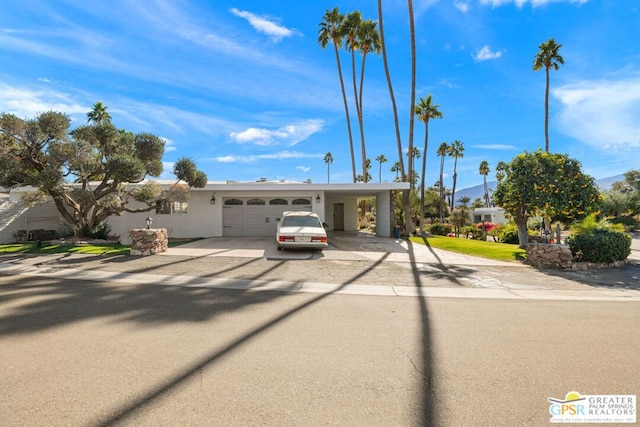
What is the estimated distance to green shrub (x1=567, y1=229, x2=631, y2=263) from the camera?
36.9ft

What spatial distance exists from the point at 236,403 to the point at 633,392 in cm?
361

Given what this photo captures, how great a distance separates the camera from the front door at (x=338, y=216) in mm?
26391

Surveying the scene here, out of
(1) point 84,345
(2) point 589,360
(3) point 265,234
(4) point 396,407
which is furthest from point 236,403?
(3) point 265,234

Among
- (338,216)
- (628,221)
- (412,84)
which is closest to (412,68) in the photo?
(412,84)

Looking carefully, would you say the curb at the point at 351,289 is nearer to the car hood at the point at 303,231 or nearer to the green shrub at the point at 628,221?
the car hood at the point at 303,231

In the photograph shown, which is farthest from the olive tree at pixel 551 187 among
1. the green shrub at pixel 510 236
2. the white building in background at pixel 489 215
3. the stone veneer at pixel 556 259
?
the white building in background at pixel 489 215

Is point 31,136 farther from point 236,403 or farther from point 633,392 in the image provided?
point 633,392

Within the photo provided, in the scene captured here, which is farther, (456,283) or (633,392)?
(456,283)

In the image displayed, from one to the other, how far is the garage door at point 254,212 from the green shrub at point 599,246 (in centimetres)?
1234

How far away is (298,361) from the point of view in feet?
12.2

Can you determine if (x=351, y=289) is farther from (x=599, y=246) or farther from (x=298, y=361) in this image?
(x=599, y=246)

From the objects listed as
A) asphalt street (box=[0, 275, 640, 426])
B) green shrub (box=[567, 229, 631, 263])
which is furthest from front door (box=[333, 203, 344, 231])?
asphalt street (box=[0, 275, 640, 426])

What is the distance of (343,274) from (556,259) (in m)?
7.30

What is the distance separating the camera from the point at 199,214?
1909 cm
